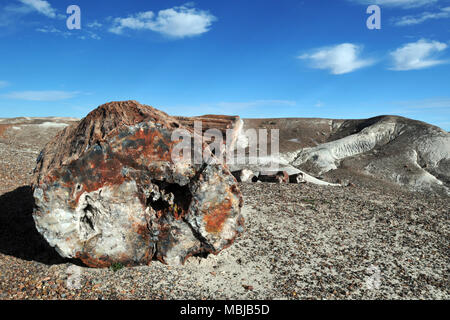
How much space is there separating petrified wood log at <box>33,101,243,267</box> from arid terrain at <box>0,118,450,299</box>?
62 cm

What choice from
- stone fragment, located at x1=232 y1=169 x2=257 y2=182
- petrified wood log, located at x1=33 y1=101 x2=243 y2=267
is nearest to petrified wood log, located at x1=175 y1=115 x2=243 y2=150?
petrified wood log, located at x1=33 y1=101 x2=243 y2=267

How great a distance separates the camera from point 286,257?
8.60m

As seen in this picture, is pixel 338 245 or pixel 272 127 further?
pixel 272 127

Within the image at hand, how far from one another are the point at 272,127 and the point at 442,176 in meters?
24.7

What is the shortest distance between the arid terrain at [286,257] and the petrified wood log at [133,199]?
62 centimetres

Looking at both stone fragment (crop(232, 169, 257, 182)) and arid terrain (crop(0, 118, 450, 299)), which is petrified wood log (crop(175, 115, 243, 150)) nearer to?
arid terrain (crop(0, 118, 450, 299))

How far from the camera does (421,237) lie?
10.6 metres

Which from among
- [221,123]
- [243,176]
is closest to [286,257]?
[221,123]

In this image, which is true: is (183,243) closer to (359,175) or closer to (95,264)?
(95,264)

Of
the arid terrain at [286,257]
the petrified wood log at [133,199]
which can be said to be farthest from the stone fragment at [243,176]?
the petrified wood log at [133,199]

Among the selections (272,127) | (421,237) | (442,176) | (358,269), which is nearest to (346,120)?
(272,127)

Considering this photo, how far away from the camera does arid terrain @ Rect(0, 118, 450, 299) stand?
7027 mm

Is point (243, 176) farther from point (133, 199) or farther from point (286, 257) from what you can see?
point (133, 199)
